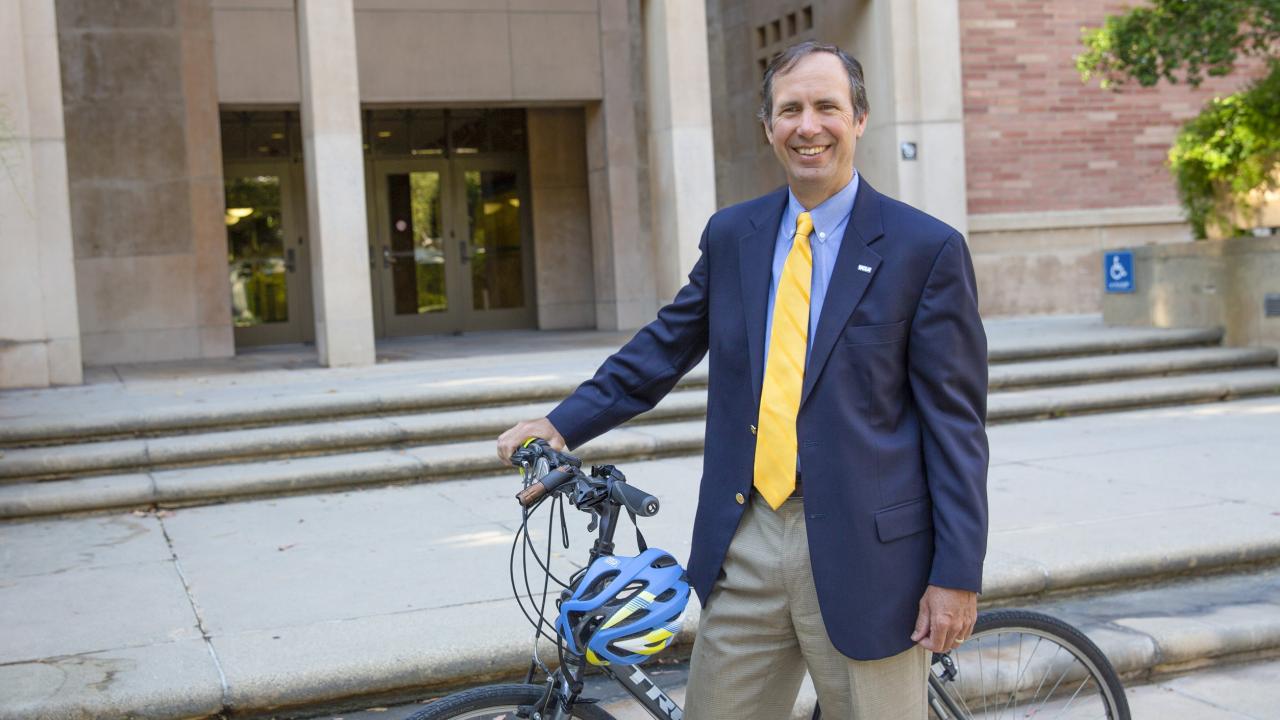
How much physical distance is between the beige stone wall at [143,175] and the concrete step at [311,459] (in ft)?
23.3

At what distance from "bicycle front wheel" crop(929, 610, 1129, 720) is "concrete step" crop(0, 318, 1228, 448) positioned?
647 cm

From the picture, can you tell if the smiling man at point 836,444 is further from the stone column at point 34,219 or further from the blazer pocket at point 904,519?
the stone column at point 34,219

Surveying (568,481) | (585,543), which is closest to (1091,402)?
(585,543)

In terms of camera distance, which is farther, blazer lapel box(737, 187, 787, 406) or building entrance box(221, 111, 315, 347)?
building entrance box(221, 111, 315, 347)

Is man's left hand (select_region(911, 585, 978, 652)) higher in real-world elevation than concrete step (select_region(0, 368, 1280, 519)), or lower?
higher

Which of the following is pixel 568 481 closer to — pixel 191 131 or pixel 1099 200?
pixel 191 131

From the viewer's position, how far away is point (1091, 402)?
1035 cm

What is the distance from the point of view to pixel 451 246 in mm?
18750

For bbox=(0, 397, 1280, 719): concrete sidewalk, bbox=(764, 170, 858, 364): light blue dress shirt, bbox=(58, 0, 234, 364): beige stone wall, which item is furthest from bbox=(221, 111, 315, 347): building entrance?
bbox=(764, 170, 858, 364): light blue dress shirt

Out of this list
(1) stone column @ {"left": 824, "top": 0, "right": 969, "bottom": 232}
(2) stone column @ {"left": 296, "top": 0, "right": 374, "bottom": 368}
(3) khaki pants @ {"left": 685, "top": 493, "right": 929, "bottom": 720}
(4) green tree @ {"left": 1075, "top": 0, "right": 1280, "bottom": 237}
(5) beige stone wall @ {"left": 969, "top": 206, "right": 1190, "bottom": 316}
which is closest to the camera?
(3) khaki pants @ {"left": 685, "top": 493, "right": 929, "bottom": 720}

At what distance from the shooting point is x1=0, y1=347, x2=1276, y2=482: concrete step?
8.25 m

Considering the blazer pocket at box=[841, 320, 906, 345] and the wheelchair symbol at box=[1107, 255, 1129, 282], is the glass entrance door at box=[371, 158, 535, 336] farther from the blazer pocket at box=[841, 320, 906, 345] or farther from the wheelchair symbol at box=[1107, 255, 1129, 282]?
the blazer pocket at box=[841, 320, 906, 345]

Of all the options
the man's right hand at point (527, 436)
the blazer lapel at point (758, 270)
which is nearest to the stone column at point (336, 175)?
the man's right hand at point (527, 436)

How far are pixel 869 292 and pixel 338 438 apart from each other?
6.71 meters
